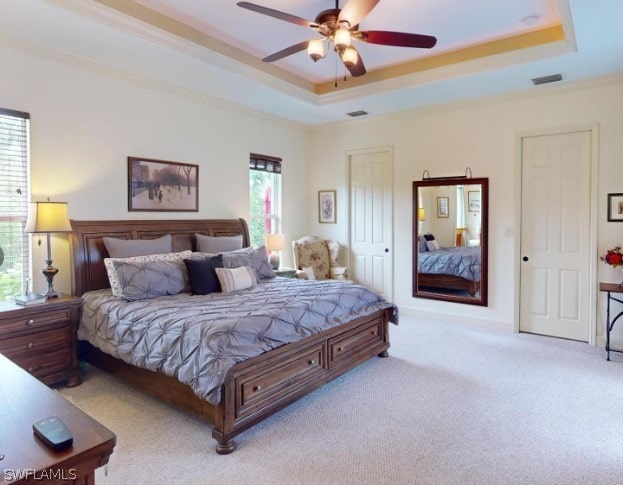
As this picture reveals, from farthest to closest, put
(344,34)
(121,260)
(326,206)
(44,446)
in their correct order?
(326,206)
(121,260)
(344,34)
(44,446)

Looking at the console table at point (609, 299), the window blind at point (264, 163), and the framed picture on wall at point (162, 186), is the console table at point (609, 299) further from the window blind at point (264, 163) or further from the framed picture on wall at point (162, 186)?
the framed picture on wall at point (162, 186)

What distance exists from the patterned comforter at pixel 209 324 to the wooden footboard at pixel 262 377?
0.33 feet

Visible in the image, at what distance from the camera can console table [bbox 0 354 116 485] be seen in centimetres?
95

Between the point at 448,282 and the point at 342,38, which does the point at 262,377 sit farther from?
the point at 448,282

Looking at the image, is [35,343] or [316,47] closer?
[316,47]

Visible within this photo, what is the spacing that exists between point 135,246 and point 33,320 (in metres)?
1.05

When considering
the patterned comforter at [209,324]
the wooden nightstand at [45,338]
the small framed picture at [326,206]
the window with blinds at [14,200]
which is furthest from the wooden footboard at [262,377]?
the small framed picture at [326,206]

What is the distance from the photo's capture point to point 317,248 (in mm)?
5996

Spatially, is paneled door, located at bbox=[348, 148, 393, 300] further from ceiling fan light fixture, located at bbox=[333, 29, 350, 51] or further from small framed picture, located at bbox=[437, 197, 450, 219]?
ceiling fan light fixture, located at bbox=[333, 29, 350, 51]

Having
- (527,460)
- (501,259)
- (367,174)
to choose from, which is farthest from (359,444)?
(367,174)

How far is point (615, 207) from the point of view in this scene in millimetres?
4145

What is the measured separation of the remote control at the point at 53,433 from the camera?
1.00 m

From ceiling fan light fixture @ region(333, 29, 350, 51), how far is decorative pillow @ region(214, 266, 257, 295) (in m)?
2.08

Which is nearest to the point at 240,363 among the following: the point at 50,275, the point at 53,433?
the point at 53,433
